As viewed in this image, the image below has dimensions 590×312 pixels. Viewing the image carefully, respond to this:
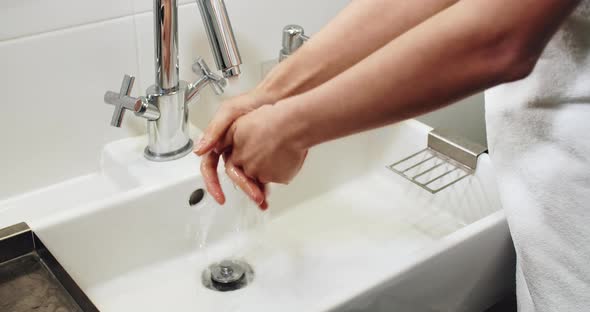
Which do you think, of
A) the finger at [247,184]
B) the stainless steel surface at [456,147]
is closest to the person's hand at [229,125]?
the finger at [247,184]

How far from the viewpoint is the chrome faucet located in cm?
80

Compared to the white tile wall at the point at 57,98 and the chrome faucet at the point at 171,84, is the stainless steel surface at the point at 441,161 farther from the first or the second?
the white tile wall at the point at 57,98

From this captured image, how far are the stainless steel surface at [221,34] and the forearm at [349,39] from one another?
135 mm

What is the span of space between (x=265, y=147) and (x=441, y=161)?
1.49 ft

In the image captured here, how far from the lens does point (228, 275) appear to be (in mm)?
879

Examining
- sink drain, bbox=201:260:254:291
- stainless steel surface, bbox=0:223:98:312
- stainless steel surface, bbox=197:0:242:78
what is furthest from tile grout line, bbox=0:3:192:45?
sink drain, bbox=201:260:254:291

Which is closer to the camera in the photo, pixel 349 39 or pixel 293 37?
pixel 349 39

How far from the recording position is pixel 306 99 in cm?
56

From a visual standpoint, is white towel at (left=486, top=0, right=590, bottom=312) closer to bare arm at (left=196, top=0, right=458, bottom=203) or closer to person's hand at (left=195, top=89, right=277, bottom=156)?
bare arm at (left=196, top=0, right=458, bottom=203)

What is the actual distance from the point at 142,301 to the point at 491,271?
450mm

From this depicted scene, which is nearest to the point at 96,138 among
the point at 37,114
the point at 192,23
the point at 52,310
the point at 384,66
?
the point at 37,114

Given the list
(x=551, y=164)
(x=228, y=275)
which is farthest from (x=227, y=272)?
(x=551, y=164)

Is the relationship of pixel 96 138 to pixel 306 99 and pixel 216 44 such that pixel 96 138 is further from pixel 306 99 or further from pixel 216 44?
pixel 306 99

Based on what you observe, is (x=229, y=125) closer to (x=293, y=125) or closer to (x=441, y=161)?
(x=293, y=125)
